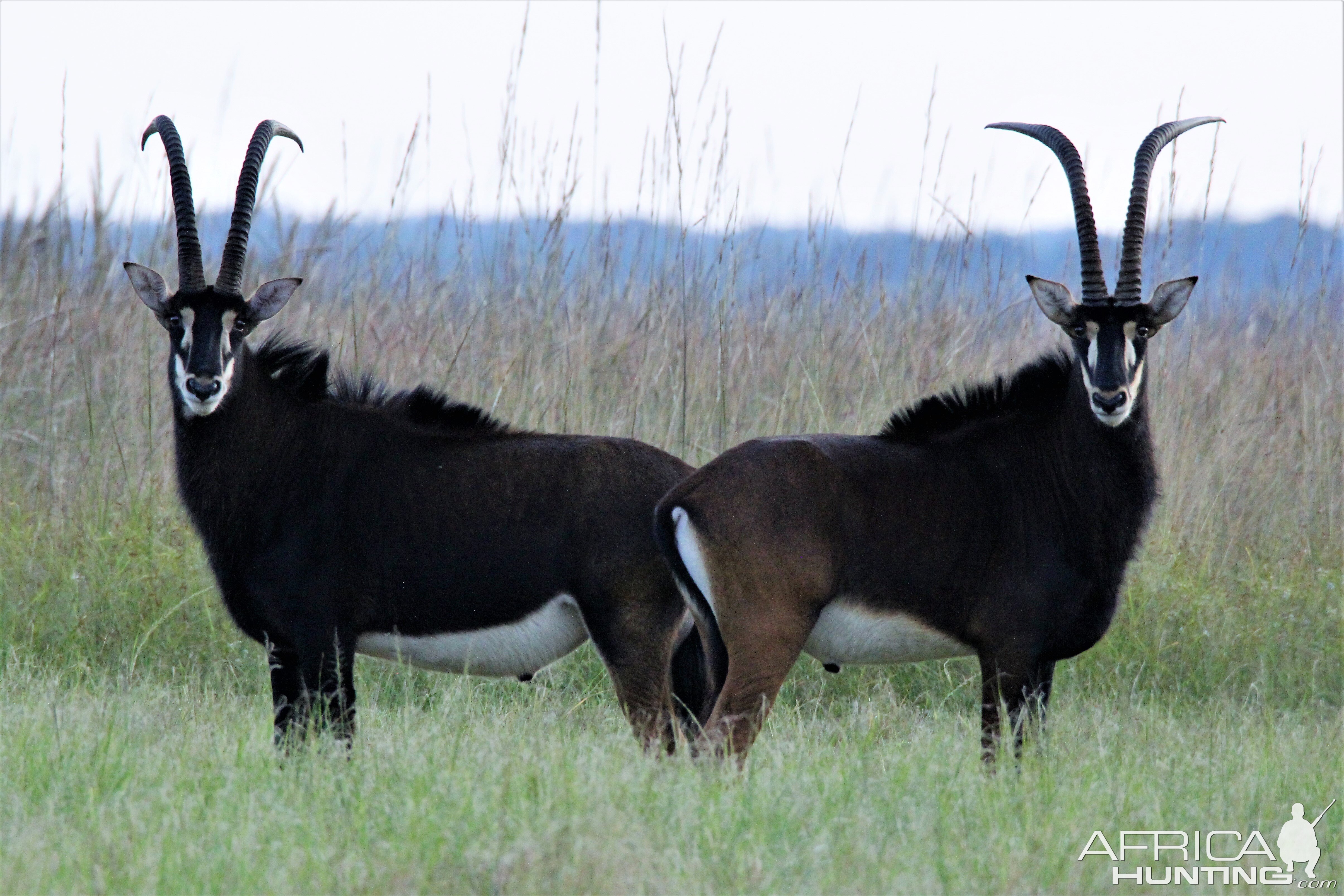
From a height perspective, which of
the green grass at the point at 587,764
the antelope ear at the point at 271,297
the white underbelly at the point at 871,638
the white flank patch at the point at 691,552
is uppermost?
the antelope ear at the point at 271,297

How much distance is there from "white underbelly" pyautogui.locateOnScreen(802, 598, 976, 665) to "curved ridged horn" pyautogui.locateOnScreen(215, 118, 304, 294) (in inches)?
106

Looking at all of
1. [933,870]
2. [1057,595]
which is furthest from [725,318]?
[933,870]

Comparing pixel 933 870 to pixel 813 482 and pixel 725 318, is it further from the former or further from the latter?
pixel 725 318

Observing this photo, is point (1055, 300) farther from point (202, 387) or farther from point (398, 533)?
point (202, 387)

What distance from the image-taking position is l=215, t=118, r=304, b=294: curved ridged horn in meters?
5.73

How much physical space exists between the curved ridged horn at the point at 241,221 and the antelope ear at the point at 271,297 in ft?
0.34

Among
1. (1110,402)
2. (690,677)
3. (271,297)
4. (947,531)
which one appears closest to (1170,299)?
(1110,402)

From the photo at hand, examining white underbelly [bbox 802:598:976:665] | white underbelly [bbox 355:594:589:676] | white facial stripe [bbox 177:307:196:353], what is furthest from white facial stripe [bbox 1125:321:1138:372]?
white facial stripe [bbox 177:307:196:353]

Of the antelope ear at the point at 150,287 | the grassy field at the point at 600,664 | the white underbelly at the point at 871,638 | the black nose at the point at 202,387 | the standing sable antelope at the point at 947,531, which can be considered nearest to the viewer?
the grassy field at the point at 600,664

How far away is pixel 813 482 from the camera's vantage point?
518 centimetres

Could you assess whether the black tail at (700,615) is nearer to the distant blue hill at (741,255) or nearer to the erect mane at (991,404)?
the erect mane at (991,404)

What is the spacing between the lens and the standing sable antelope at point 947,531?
507 centimetres

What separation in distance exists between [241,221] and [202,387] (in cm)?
85

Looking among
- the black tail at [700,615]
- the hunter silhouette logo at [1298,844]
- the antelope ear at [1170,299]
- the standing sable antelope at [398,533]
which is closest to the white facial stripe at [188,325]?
the standing sable antelope at [398,533]
